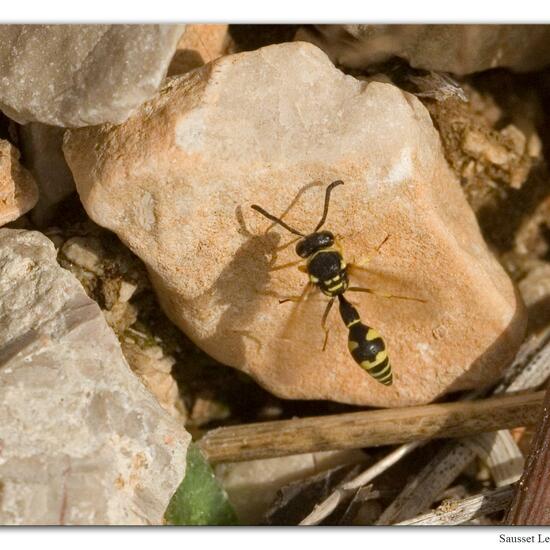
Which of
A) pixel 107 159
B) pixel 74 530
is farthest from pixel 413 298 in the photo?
pixel 74 530

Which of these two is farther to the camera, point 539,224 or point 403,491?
point 539,224

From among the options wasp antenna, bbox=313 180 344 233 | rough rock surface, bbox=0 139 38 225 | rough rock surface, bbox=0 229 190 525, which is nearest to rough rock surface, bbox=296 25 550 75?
wasp antenna, bbox=313 180 344 233

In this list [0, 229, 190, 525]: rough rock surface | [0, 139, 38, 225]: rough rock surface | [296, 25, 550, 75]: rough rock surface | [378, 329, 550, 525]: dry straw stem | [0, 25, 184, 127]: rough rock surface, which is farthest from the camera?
[378, 329, 550, 525]: dry straw stem

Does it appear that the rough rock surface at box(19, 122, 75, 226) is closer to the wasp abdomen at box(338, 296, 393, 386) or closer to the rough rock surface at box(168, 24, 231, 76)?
the rough rock surface at box(168, 24, 231, 76)

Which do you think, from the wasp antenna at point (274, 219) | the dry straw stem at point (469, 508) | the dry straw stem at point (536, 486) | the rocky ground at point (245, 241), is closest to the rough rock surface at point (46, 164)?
the rocky ground at point (245, 241)

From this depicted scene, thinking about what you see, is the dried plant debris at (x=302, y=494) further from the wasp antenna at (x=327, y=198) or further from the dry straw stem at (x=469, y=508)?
the wasp antenna at (x=327, y=198)

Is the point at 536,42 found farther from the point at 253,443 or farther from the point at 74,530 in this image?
the point at 74,530
